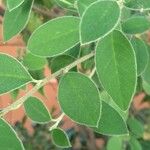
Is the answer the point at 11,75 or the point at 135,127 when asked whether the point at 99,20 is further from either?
the point at 135,127

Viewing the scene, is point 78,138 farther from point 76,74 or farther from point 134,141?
point 76,74

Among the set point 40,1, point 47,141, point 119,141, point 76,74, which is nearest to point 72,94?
point 76,74

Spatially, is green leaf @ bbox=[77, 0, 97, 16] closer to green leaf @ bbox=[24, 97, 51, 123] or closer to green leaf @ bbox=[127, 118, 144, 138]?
green leaf @ bbox=[24, 97, 51, 123]

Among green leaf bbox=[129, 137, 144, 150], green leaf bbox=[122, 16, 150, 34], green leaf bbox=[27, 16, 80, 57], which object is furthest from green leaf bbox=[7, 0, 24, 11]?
green leaf bbox=[129, 137, 144, 150]

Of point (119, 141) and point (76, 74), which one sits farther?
point (119, 141)

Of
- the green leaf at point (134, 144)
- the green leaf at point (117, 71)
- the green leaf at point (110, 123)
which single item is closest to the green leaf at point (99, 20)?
the green leaf at point (117, 71)
